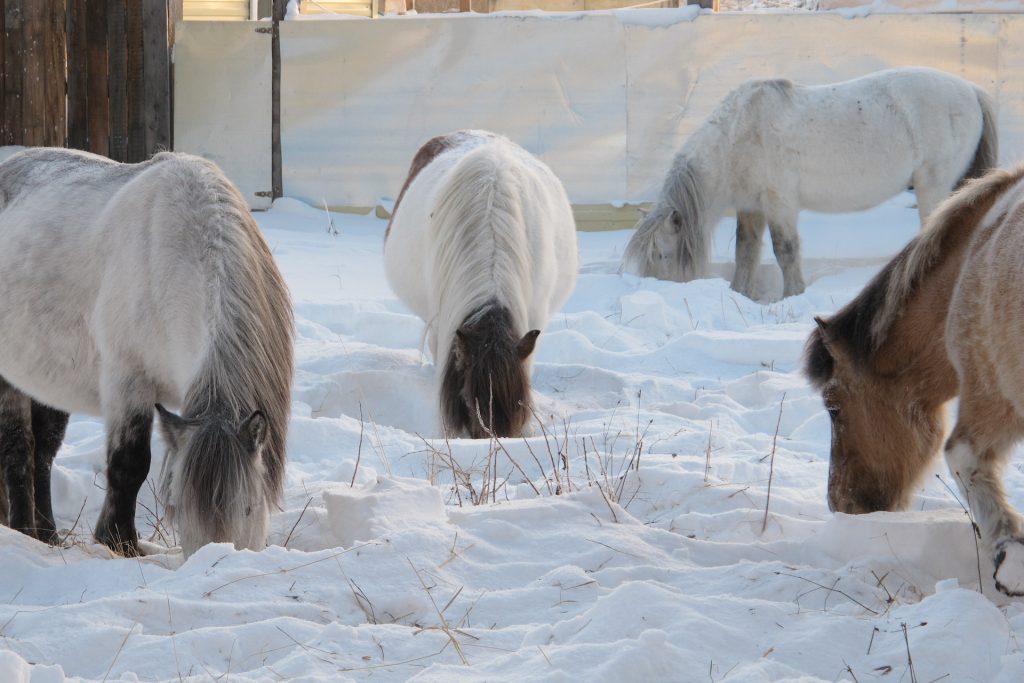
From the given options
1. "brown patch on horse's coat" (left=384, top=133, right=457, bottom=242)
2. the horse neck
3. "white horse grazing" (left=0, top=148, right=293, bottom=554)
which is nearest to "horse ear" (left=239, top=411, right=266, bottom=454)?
"white horse grazing" (left=0, top=148, right=293, bottom=554)

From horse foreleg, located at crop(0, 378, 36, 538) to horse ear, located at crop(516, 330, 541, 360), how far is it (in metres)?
1.99

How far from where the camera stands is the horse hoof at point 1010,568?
295cm

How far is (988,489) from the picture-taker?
3.20 metres

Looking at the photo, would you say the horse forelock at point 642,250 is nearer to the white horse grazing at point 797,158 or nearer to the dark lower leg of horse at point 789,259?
the white horse grazing at point 797,158

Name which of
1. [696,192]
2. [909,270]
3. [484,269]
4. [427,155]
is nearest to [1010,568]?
[909,270]

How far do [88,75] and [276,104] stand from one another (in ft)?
8.68

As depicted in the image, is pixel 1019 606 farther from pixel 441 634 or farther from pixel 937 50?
pixel 937 50

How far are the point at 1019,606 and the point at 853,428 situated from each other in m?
0.97

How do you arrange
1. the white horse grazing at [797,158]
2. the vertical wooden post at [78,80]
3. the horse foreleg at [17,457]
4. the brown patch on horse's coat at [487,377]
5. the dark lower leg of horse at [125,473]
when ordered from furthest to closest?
the white horse grazing at [797,158] → the vertical wooden post at [78,80] → the brown patch on horse's coat at [487,377] → the horse foreleg at [17,457] → the dark lower leg of horse at [125,473]

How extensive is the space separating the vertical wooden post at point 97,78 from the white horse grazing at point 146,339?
5.47 metres

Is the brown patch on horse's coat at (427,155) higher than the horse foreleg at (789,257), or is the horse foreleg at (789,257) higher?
the brown patch on horse's coat at (427,155)

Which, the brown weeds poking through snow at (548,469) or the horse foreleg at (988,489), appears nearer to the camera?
the horse foreleg at (988,489)

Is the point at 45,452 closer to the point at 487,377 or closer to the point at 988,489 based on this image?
the point at 487,377

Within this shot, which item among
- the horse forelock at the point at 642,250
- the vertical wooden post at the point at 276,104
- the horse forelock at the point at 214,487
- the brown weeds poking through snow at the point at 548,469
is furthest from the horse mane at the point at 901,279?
the vertical wooden post at the point at 276,104
